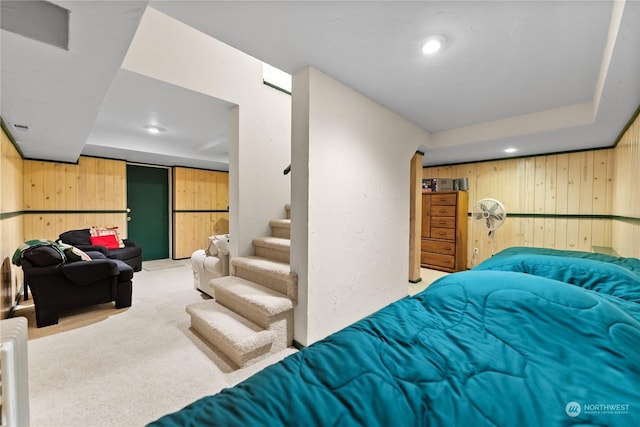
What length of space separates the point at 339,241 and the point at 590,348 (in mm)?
1515

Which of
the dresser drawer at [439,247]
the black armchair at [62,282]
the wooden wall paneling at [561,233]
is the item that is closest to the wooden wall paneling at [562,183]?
the wooden wall paneling at [561,233]

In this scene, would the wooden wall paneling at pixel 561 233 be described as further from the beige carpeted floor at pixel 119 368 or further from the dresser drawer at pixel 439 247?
the beige carpeted floor at pixel 119 368

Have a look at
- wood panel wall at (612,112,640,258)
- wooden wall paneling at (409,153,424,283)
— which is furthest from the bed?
wooden wall paneling at (409,153,424,283)

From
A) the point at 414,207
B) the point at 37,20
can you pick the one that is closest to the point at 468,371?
the point at 37,20

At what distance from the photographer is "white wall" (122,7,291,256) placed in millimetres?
2074

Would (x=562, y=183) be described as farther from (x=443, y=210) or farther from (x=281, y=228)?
(x=281, y=228)

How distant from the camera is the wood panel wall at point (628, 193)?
6.93 ft

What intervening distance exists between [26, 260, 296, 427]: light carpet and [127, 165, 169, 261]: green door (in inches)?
118

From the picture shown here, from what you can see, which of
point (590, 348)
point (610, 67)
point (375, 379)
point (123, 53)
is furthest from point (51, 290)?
point (610, 67)

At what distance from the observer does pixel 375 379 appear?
70 centimetres

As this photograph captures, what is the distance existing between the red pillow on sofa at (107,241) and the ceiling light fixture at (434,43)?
17.0 feet

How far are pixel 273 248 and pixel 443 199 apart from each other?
323cm

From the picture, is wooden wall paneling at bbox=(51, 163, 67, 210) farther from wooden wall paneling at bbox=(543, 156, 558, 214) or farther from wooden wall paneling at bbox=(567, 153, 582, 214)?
wooden wall paneling at bbox=(567, 153, 582, 214)

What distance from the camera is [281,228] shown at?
2.78 m
